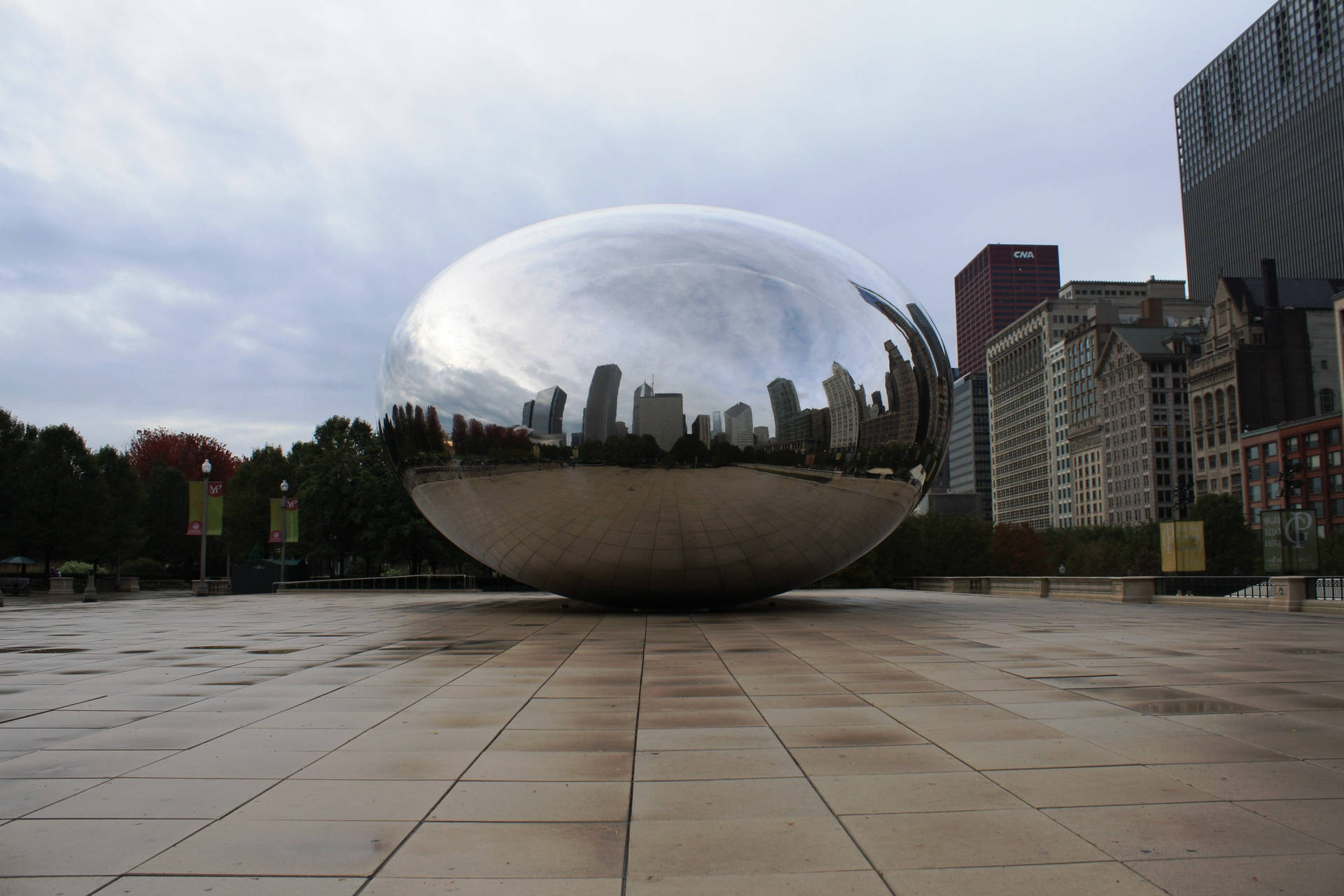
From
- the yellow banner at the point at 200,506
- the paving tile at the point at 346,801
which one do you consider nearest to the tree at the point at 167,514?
the yellow banner at the point at 200,506

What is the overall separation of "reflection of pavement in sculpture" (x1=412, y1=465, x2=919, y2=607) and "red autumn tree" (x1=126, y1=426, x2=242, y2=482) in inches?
3044

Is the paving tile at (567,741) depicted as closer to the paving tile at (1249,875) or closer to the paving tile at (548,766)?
the paving tile at (548,766)

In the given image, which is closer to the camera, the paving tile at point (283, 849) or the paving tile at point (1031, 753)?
the paving tile at point (283, 849)

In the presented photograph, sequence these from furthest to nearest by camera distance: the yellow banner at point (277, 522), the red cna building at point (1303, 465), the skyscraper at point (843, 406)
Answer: the red cna building at point (1303, 465) < the yellow banner at point (277, 522) < the skyscraper at point (843, 406)

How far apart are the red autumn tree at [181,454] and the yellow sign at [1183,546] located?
7802cm

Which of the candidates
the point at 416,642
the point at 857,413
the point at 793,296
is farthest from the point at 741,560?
the point at 416,642

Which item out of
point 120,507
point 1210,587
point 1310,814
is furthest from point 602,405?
point 120,507

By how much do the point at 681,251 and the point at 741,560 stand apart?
199 inches

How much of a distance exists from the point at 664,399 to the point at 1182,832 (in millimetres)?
9529

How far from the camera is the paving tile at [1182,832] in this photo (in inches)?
151

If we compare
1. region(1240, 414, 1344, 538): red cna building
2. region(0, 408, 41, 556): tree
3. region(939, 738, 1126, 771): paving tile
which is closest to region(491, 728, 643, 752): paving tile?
region(939, 738, 1126, 771): paving tile

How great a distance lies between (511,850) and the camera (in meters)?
3.95

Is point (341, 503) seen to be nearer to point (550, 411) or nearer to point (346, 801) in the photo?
point (550, 411)

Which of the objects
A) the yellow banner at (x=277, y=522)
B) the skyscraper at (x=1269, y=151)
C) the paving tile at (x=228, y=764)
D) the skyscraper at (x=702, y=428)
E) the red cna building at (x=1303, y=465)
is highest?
the skyscraper at (x=1269, y=151)
